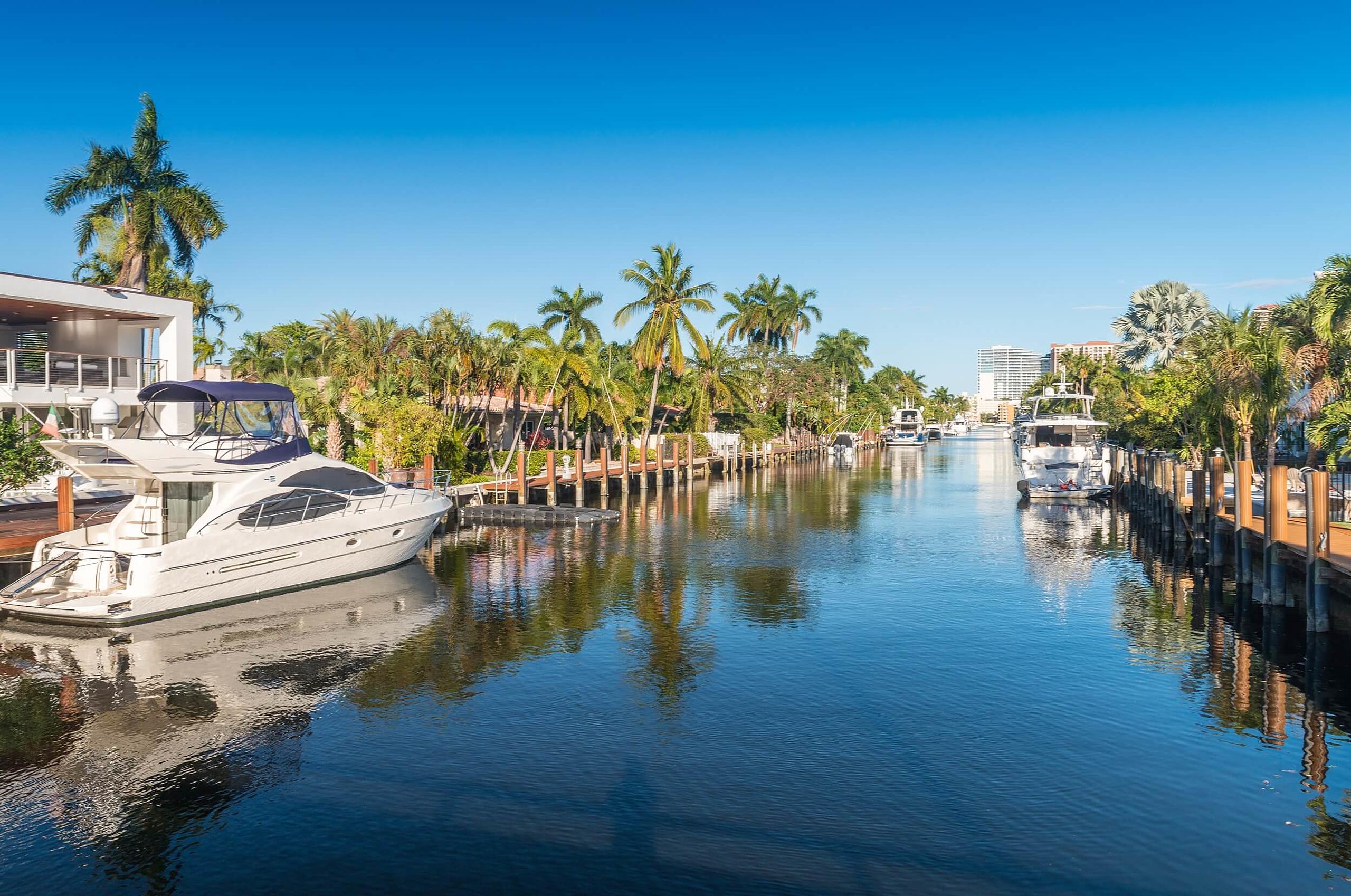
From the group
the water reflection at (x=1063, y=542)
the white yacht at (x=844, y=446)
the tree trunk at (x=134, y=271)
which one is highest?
the tree trunk at (x=134, y=271)

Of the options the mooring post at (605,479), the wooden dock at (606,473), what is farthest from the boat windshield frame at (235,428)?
the mooring post at (605,479)

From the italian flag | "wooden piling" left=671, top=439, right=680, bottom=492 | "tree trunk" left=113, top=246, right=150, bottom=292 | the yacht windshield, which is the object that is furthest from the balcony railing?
the yacht windshield

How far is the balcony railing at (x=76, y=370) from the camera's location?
30.4 meters

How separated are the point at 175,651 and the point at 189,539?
3.01 metres

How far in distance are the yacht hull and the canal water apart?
410mm

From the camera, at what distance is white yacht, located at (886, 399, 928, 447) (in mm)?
130750

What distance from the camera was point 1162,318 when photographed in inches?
2601

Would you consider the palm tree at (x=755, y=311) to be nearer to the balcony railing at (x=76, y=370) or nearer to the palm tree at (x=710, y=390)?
the palm tree at (x=710, y=390)

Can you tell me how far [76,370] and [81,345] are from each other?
8.89 ft

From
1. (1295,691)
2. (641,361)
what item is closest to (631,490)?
(641,361)

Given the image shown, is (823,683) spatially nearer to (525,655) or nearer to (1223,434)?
(525,655)

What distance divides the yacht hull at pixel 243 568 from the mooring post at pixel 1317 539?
20.1 meters

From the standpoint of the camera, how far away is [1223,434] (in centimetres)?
4047

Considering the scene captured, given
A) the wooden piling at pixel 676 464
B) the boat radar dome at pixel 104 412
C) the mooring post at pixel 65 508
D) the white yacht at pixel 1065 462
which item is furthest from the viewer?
the wooden piling at pixel 676 464
